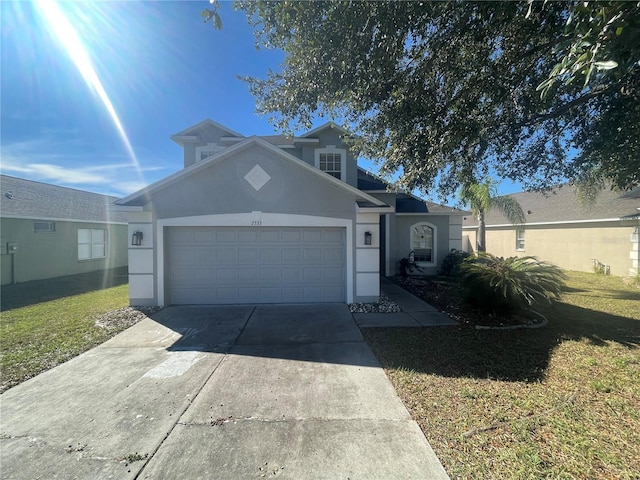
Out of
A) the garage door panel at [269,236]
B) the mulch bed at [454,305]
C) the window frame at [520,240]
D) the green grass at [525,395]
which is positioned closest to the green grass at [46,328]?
the garage door panel at [269,236]

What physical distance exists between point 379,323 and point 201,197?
588cm

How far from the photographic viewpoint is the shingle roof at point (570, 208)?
1434cm

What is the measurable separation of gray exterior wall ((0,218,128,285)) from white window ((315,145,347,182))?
13113mm

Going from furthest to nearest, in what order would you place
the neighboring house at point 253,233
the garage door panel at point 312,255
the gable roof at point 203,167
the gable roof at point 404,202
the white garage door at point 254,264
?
the gable roof at point 404,202 < the garage door panel at point 312,255 < the white garage door at point 254,264 < the neighboring house at point 253,233 < the gable roof at point 203,167

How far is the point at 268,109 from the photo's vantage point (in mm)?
6250

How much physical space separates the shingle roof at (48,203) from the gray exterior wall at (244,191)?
315 inches

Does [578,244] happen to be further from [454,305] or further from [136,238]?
[136,238]

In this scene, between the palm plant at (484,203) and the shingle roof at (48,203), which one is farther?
the palm plant at (484,203)

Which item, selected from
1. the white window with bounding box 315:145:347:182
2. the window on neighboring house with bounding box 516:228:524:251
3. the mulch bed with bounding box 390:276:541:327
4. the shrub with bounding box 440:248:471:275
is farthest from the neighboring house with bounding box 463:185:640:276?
the white window with bounding box 315:145:347:182

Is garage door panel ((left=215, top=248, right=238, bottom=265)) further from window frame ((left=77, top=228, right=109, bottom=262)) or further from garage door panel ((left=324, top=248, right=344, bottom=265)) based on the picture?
window frame ((left=77, top=228, right=109, bottom=262))

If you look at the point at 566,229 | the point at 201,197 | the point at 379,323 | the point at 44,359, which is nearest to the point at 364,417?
the point at 379,323

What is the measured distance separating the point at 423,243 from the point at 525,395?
1081 centimetres

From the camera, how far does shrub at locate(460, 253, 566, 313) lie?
6.60 metres

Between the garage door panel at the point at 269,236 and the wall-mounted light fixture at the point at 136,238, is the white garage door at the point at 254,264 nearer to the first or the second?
the garage door panel at the point at 269,236
